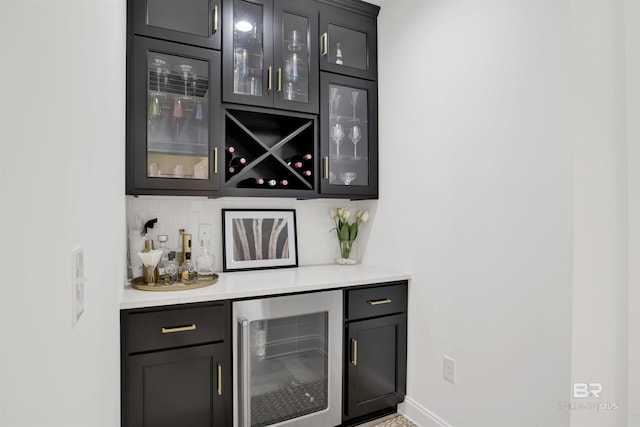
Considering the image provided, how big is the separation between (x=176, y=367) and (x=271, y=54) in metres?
1.87

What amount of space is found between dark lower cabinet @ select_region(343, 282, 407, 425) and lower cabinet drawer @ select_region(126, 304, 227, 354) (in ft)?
2.53

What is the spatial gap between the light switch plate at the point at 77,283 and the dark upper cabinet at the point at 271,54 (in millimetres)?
1673

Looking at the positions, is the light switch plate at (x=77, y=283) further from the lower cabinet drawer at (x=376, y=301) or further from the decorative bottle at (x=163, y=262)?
the lower cabinet drawer at (x=376, y=301)

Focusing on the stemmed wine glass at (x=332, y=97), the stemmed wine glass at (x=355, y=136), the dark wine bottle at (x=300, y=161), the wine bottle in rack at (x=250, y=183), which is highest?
the stemmed wine glass at (x=332, y=97)

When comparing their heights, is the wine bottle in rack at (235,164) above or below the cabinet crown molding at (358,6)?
below

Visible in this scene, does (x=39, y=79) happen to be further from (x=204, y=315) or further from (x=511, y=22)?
(x=511, y=22)

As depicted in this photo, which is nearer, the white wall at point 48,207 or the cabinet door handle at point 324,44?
the white wall at point 48,207

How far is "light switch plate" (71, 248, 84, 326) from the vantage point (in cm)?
65

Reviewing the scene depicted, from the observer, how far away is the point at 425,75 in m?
2.30

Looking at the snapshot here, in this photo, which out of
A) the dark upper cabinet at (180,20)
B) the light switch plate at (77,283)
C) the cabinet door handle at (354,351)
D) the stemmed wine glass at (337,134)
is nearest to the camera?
the light switch plate at (77,283)

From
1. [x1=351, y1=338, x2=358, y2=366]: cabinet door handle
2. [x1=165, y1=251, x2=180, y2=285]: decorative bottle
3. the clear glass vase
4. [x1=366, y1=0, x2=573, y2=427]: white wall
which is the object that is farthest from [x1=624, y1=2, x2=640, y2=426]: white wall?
[x1=165, y1=251, x2=180, y2=285]: decorative bottle

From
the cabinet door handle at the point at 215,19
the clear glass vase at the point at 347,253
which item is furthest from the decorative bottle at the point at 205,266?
the cabinet door handle at the point at 215,19

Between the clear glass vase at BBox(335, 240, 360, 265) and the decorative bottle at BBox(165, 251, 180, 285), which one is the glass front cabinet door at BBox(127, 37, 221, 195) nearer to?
the decorative bottle at BBox(165, 251, 180, 285)

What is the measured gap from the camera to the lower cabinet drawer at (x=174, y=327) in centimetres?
169
